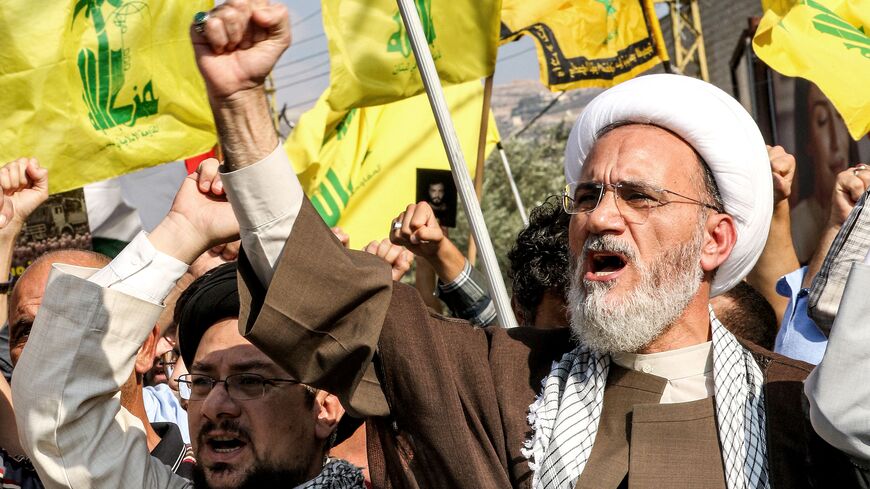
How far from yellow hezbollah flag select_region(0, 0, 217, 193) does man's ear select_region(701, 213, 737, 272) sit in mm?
3399

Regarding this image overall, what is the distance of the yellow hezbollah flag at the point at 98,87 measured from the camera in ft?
17.1

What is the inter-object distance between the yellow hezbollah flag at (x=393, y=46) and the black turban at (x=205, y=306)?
2503 millimetres

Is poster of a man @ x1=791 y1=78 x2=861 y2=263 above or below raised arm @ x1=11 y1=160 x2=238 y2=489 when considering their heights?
below

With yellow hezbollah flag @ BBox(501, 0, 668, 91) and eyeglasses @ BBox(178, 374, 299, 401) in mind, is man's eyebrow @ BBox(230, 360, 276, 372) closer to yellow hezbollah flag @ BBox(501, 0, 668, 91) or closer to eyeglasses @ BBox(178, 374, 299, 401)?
eyeglasses @ BBox(178, 374, 299, 401)

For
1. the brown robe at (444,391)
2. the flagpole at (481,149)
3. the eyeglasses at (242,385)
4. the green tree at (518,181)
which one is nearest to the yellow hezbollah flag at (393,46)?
the flagpole at (481,149)

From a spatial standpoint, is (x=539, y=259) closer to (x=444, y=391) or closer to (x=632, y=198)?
(x=632, y=198)

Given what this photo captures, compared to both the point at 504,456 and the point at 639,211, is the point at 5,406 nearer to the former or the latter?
the point at 504,456

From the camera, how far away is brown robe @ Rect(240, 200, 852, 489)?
2.27m

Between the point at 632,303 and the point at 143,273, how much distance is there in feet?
3.53

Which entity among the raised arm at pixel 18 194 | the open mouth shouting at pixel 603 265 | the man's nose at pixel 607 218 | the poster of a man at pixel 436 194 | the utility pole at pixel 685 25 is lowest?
the utility pole at pixel 685 25

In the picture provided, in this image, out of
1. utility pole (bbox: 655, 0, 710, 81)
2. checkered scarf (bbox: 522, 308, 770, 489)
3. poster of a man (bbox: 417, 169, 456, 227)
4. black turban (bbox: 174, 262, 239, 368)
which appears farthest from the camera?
utility pole (bbox: 655, 0, 710, 81)

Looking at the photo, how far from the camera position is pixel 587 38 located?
741 centimetres

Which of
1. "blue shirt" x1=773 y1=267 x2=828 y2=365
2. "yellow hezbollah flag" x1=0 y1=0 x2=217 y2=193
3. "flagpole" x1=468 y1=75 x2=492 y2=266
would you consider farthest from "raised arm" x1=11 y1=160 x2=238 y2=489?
"yellow hezbollah flag" x1=0 y1=0 x2=217 y2=193

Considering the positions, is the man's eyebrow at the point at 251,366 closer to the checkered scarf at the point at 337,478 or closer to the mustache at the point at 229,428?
the mustache at the point at 229,428
